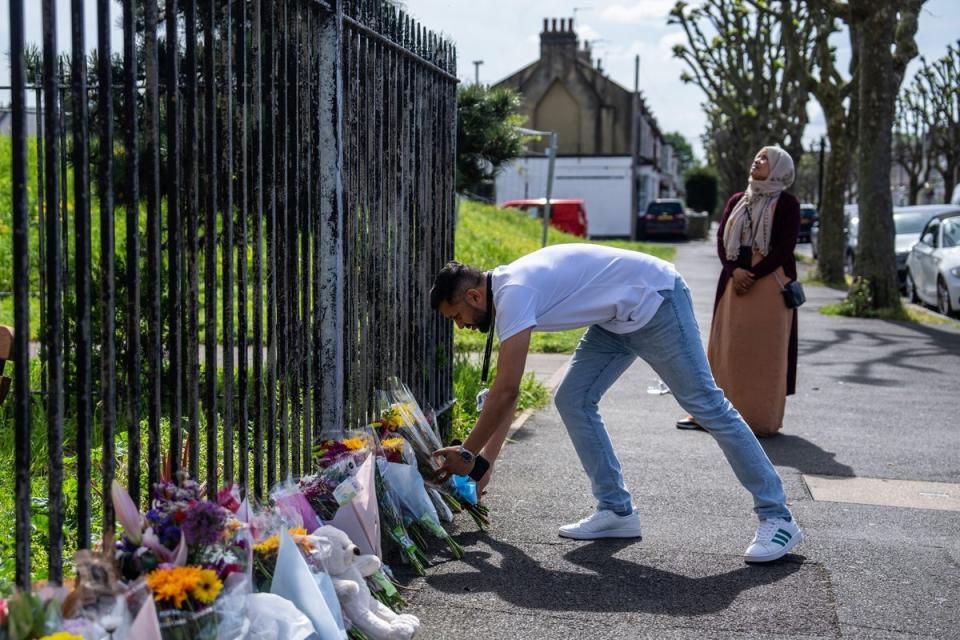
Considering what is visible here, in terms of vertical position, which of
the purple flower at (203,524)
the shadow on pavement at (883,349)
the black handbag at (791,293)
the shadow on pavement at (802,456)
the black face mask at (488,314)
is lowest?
the shadow on pavement at (883,349)

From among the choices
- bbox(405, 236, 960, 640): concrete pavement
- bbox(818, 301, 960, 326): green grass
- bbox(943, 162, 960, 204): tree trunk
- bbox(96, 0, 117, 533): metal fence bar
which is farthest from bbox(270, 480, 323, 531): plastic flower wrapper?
bbox(943, 162, 960, 204): tree trunk

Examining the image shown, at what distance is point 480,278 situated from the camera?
446 cm

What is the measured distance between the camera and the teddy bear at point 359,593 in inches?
146

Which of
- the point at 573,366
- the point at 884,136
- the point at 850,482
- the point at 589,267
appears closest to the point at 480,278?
the point at 589,267

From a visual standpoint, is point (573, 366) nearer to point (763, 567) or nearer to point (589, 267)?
point (589, 267)

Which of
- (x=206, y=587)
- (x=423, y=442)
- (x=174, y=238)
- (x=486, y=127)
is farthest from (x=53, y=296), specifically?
(x=486, y=127)

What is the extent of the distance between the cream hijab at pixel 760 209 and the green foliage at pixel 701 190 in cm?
8220

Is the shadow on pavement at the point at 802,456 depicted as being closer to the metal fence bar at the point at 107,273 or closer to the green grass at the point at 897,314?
the metal fence bar at the point at 107,273

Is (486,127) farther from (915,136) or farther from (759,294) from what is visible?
(915,136)

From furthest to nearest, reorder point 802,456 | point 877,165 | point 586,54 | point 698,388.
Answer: point 586,54 → point 877,165 → point 802,456 → point 698,388

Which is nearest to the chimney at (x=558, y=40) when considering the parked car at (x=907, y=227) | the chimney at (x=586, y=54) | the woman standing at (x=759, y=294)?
the chimney at (x=586, y=54)

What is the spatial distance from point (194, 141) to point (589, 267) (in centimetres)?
179

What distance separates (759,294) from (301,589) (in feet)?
15.1

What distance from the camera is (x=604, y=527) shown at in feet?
16.6
